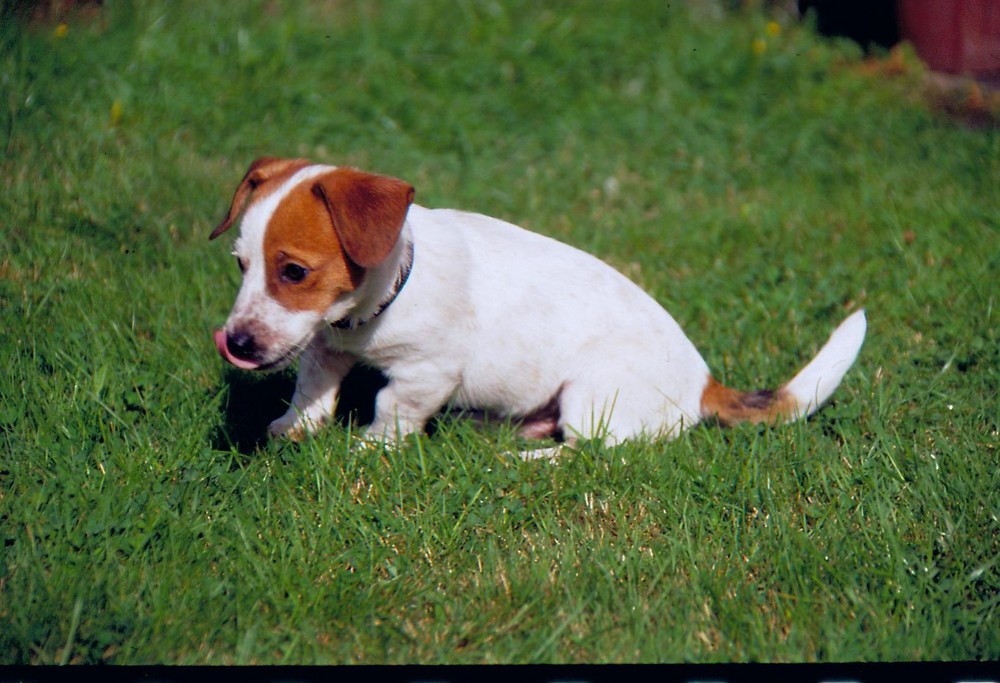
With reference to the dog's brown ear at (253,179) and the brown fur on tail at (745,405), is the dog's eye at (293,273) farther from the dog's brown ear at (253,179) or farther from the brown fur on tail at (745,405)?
the brown fur on tail at (745,405)

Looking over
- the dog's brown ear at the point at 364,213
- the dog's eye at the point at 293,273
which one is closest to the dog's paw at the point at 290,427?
the dog's eye at the point at 293,273

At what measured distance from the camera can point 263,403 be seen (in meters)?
3.91

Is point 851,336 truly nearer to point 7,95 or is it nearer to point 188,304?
point 188,304

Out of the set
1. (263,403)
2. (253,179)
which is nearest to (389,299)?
(253,179)

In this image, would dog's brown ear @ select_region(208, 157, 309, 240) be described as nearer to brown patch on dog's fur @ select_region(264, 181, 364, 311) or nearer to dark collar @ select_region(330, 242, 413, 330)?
brown patch on dog's fur @ select_region(264, 181, 364, 311)

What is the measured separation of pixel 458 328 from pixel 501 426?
18.3 inches

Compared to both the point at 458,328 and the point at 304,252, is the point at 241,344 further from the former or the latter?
the point at 458,328

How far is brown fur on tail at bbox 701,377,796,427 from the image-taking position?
12.4 feet

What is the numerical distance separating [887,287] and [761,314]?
2.33ft

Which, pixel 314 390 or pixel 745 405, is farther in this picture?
pixel 745 405

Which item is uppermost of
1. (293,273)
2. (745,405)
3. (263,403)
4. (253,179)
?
(253,179)

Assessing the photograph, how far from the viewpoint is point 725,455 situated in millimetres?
3588

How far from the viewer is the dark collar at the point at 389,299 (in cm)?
336

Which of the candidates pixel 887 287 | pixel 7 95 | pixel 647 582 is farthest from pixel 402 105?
pixel 647 582
